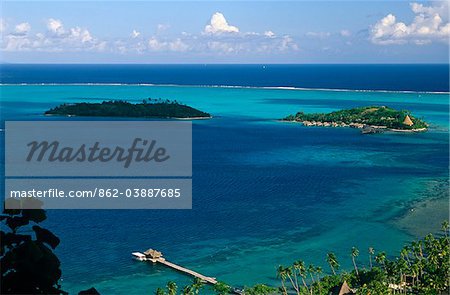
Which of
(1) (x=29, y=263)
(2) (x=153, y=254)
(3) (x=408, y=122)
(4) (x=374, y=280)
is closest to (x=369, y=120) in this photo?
(3) (x=408, y=122)

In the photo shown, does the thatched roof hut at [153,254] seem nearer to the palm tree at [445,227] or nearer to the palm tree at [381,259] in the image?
the palm tree at [381,259]

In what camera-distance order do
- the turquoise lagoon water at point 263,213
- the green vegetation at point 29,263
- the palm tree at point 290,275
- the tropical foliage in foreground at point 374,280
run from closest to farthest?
the green vegetation at point 29,263, the tropical foliage in foreground at point 374,280, the palm tree at point 290,275, the turquoise lagoon water at point 263,213

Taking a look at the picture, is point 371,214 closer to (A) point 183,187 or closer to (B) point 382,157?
(A) point 183,187

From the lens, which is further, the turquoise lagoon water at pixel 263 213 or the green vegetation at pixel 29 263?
the turquoise lagoon water at pixel 263 213

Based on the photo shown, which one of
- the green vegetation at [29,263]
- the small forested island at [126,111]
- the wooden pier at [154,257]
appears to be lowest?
the wooden pier at [154,257]

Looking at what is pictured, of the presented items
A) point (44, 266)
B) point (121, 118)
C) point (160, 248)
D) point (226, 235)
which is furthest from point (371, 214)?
point (121, 118)

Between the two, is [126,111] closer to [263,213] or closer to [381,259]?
[263,213]

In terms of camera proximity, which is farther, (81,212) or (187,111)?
(187,111)

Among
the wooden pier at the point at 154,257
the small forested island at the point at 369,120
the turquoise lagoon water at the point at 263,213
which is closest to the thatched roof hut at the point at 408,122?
the small forested island at the point at 369,120
